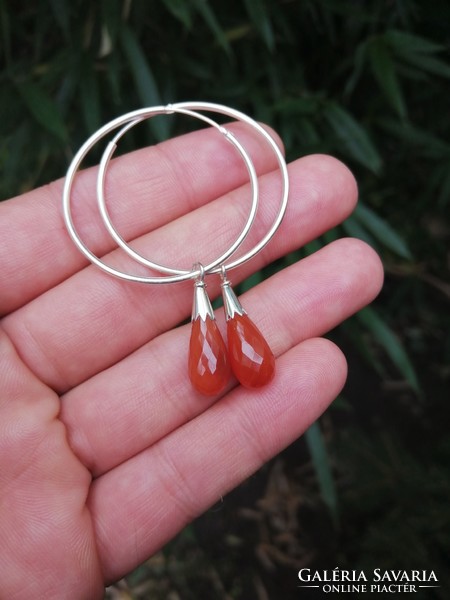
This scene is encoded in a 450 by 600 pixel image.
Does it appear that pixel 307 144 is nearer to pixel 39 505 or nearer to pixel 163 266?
pixel 163 266

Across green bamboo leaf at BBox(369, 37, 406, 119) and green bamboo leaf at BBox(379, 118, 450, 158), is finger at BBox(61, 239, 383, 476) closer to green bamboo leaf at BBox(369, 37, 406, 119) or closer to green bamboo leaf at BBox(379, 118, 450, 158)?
green bamboo leaf at BBox(369, 37, 406, 119)

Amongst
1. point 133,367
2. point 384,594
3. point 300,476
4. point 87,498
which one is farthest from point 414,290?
point 87,498

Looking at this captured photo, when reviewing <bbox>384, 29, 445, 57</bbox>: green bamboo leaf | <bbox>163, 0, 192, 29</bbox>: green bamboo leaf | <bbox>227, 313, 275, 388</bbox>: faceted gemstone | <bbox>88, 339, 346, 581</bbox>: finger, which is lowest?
<bbox>88, 339, 346, 581</bbox>: finger

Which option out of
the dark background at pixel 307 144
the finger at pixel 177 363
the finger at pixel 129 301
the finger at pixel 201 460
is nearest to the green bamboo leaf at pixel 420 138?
the dark background at pixel 307 144

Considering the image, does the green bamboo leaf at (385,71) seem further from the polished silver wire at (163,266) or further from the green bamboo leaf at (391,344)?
the green bamboo leaf at (391,344)

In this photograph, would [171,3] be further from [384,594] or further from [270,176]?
[384,594]

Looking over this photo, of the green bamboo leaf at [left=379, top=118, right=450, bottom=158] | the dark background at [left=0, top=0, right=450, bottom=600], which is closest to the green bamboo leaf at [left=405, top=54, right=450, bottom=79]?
the dark background at [left=0, top=0, right=450, bottom=600]
